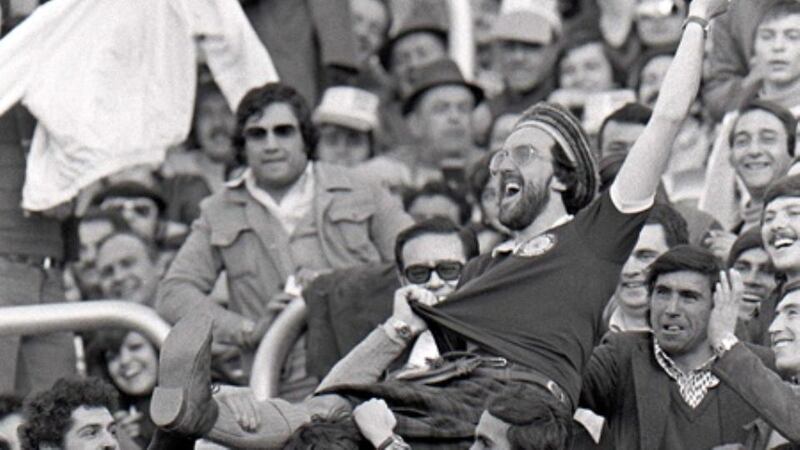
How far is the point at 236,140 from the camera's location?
14.3 meters

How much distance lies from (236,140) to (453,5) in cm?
379

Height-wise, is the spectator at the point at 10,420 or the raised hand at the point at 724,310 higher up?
the raised hand at the point at 724,310

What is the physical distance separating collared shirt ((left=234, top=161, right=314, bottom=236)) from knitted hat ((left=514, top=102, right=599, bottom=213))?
2578 millimetres

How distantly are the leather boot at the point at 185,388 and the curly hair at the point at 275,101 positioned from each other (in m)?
3.10

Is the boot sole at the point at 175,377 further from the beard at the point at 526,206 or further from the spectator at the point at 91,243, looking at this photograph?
the spectator at the point at 91,243

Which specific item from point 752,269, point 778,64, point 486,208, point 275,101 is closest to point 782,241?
point 752,269

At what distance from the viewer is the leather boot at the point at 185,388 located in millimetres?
10930

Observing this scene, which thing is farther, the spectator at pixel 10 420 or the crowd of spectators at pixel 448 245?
the spectator at pixel 10 420

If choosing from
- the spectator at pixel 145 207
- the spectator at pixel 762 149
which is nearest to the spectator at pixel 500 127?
the spectator at pixel 145 207

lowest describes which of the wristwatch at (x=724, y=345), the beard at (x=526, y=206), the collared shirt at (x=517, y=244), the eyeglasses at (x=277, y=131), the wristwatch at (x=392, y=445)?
the wristwatch at (x=392, y=445)

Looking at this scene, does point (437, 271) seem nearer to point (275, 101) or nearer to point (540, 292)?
point (540, 292)

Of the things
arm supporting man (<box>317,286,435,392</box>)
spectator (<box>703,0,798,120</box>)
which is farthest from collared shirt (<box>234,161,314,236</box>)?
arm supporting man (<box>317,286,435,392</box>)

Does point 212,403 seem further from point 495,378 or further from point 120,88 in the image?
point 120,88

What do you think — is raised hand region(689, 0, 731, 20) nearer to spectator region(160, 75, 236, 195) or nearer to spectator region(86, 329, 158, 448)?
spectator region(86, 329, 158, 448)
